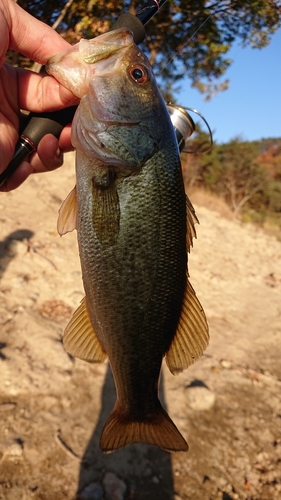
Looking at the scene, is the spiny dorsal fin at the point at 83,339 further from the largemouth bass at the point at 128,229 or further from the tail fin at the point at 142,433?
the tail fin at the point at 142,433

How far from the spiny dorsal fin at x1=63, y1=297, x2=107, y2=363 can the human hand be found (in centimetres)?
122

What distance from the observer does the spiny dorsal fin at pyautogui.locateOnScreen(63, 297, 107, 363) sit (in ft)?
5.78

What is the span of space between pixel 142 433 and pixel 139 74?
1758mm

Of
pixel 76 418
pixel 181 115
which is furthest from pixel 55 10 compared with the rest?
pixel 76 418

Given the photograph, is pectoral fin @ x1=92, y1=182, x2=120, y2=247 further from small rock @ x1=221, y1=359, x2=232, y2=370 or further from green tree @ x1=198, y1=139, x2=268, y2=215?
→ green tree @ x1=198, y1=139, x2=268, y2=215

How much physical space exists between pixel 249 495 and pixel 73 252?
4049 millimetres

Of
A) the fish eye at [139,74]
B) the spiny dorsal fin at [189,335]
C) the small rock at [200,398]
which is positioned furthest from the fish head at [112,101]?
the small rock at [200,398]

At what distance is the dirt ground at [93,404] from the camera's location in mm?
2830

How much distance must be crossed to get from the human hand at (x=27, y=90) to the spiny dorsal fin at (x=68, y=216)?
78cm

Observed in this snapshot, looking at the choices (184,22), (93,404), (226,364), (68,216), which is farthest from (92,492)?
(184,22)

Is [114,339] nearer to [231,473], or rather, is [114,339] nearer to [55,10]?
[231,473]

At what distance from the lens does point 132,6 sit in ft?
26.8

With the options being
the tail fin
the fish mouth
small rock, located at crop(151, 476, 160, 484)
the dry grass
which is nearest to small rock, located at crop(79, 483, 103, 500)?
small rock, located at crop(151, 476, 160, 484)

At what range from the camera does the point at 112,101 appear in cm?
167
